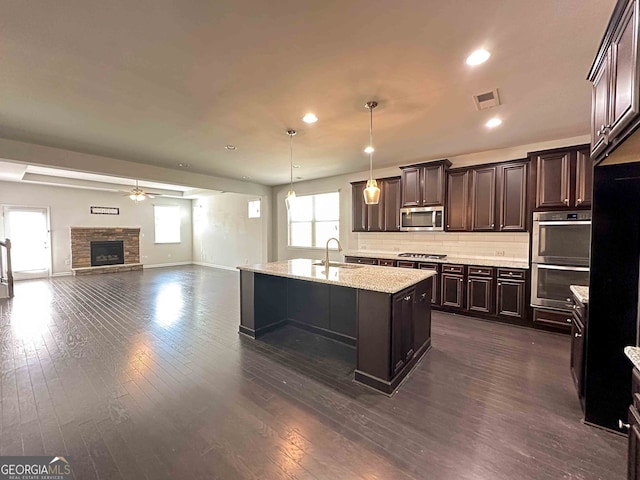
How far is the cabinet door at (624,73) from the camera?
47.1 inches

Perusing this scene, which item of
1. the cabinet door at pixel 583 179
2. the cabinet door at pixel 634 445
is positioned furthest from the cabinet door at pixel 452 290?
the cabinet door at pixel 634 445

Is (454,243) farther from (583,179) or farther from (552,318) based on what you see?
(583,179)

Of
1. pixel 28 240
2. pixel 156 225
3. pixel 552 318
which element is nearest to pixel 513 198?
pixel 552 318

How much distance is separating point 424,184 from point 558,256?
2.23 meters

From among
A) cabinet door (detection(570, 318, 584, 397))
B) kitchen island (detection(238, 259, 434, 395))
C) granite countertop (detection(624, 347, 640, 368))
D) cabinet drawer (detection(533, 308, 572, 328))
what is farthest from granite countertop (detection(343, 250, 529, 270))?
granite countertop (detection(624, 347, 640, 368))

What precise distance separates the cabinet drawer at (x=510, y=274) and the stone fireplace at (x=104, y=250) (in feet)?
34.8

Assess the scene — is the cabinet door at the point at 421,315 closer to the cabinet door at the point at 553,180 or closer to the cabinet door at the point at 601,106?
the cabinet door at the point at 601,106

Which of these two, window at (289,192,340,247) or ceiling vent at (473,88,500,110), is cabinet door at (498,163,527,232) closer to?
ceiling vent at (473,88,500,110)


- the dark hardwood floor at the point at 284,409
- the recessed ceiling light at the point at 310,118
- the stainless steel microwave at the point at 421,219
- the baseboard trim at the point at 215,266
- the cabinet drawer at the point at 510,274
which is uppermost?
the recessed ceiling light at the point at 310,118

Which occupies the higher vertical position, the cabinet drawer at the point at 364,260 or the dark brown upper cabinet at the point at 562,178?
the dark brown upper cabinet at the point at 562,178

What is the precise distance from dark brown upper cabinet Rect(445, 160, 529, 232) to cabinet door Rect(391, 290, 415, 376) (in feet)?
8.45

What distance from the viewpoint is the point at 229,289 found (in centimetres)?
653

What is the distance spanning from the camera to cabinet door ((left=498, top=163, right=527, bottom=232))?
415cm

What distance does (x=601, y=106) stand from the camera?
1.68 metres
